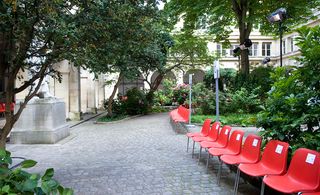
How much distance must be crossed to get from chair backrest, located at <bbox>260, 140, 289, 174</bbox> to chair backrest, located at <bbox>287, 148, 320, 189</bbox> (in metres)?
0.20

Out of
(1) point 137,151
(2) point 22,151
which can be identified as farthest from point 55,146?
(1) point 137,151

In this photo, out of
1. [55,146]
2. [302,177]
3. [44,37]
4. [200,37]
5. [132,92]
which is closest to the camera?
[302,177]

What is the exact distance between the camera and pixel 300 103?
4.68 metres

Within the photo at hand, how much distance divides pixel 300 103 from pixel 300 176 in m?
1.20

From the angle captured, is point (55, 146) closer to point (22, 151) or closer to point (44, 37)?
point (22, 151)

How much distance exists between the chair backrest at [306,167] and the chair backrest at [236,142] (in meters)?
1.66

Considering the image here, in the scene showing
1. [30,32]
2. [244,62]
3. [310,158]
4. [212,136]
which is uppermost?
[244,62]

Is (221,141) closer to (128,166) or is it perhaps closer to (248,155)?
(248,155)

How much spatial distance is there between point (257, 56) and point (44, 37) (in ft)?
154

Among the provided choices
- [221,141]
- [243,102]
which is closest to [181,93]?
[243,102]

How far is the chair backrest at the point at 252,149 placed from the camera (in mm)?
5070

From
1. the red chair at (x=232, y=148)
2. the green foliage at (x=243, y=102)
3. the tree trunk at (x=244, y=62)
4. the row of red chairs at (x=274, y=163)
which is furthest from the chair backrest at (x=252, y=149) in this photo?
the tree trunk at (x=244, y=62)

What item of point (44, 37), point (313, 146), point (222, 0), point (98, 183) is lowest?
point (98, 183)

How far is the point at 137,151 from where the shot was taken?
8570 millimetres
